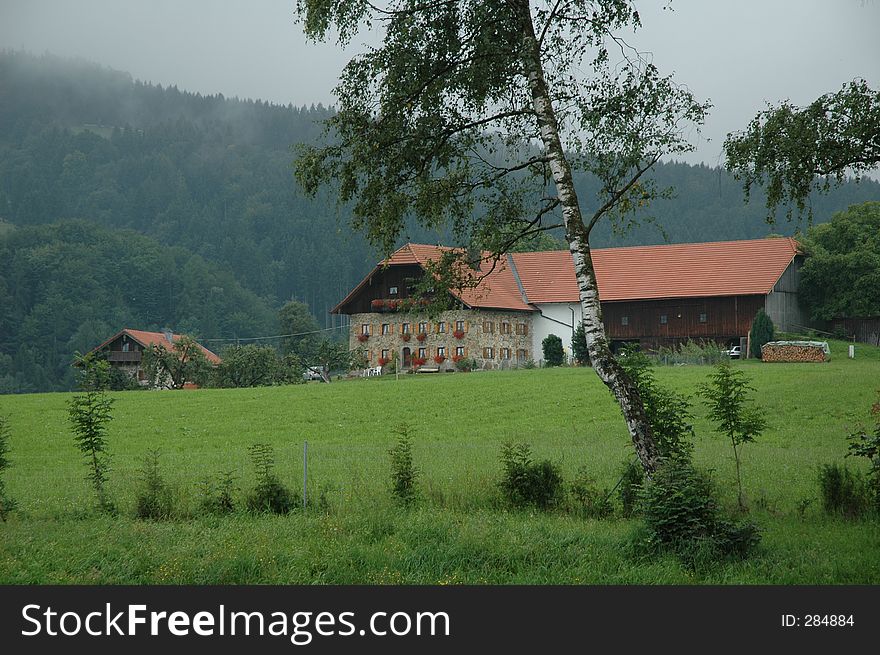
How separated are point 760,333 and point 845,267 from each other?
14567 mm

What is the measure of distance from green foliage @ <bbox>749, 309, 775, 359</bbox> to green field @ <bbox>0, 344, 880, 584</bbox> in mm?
17234

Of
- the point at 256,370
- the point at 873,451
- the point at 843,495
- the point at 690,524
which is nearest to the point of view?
the point at 690,524

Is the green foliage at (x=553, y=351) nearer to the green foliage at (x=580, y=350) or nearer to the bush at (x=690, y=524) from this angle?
the green foliage at (x=580, y=350)

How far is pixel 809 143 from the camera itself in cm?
1436

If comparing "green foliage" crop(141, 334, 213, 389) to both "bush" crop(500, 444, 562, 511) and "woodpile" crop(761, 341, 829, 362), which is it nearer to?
"woodpile" crop(761, 341, 829, 362)

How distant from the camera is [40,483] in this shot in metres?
20.2

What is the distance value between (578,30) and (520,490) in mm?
6832

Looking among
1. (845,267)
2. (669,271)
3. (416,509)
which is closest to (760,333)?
(669,271)

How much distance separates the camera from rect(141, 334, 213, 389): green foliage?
59812mm

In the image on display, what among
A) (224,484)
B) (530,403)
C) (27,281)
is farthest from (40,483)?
(27,281)

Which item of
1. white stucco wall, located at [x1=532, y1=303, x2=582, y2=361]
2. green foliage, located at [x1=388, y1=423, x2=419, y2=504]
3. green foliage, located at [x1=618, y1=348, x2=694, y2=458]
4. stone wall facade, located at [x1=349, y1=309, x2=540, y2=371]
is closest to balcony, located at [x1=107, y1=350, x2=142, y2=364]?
stone wall facade, located at [x1=349, y1=309, x2=540, y2=371]

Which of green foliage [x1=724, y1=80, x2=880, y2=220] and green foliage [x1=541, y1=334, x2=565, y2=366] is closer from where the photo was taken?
green foliage [x1=724, y1=80, x2=880, y2=220]

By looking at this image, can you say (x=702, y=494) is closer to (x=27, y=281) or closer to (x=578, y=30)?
(x=578, y=30)

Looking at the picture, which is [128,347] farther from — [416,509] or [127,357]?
[416,509]
